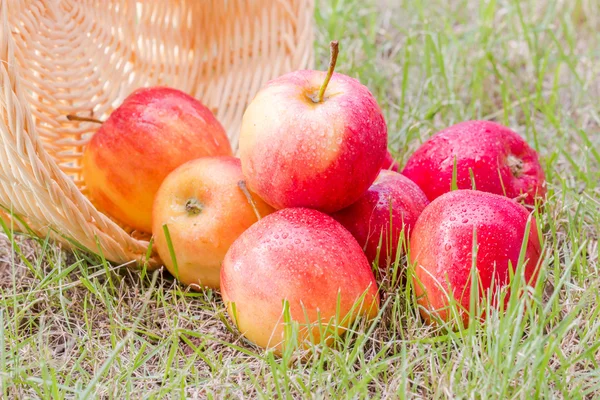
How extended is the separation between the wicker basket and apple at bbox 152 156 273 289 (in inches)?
3.8

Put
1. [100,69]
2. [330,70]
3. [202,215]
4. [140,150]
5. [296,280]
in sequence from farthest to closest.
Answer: [100,69] < [140,150] < [202,215] < [330,70] < [296,280]

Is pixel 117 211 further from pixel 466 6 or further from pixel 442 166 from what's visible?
pixel 466 6

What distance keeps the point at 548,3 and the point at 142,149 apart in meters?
1.74

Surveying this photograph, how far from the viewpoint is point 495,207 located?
46.3 inches

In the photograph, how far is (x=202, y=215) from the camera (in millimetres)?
1322

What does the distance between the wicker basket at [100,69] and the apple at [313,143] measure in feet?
1.06

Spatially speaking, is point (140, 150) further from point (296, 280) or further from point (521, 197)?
point (521, 197)

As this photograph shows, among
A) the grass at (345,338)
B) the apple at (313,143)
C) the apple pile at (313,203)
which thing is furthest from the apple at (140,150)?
the apple at (313,143)

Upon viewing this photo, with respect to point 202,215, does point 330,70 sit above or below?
above

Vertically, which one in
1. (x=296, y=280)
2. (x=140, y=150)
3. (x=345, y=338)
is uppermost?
(x=140, y=150)

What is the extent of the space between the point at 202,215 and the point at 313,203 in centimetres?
22

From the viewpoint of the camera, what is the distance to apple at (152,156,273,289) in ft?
4.29

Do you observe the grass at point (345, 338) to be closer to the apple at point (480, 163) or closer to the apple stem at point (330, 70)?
the apple at point (480, 163)

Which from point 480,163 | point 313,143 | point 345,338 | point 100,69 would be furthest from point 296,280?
point 100,69
